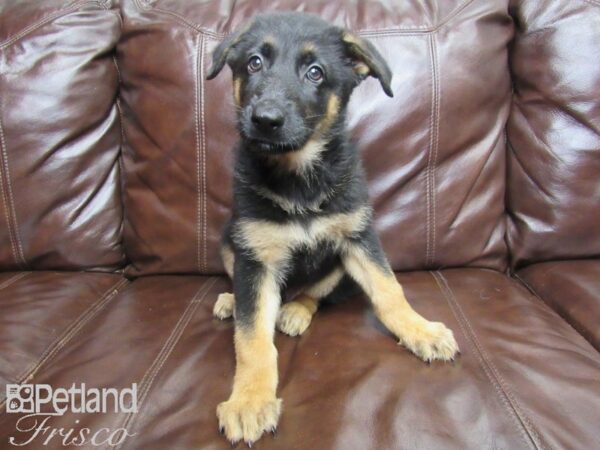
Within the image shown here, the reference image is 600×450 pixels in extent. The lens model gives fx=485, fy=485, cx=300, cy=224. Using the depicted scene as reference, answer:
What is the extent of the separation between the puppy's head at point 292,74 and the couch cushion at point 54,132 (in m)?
0.87

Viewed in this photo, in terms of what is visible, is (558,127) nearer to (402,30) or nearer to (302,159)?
(402,30)

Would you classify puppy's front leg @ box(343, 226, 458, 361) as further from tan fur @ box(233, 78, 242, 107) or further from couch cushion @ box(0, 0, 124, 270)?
couch cushion @ box(0, 0, 124, 270)

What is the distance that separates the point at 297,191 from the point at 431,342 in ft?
2.31

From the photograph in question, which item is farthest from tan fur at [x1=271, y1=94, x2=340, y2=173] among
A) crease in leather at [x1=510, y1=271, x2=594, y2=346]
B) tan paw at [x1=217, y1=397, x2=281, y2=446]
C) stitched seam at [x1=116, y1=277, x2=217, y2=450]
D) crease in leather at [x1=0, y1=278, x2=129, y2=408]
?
crease in leather at [x1=510, y1=271, x2=594, y2=346]

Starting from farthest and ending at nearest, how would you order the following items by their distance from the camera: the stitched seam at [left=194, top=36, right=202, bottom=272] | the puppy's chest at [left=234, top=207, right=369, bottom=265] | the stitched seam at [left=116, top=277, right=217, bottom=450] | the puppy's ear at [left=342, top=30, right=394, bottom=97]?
the stitched seam at [left=194, top=36, right=202, bottom=272], the puppy's chest at [left=234, top=207, right=369, bottom=265], the puppy's ear at [left=342, top=30, right=394, bottom=97], the stitched seam at [left=116, top=277, right=217, bottom=450]

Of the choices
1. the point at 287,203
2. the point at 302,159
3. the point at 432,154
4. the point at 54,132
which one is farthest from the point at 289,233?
the point at 54,132

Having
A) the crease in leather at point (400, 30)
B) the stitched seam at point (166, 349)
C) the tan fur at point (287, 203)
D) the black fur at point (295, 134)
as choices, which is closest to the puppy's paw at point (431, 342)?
the black fur at point (295, 134)

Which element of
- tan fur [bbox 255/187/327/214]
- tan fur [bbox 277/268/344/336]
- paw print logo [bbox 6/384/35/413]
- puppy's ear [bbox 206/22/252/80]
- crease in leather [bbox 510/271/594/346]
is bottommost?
crease in leather [bbox 510/271/594/346]

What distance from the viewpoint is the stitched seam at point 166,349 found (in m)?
1.41

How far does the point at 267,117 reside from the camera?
4.92 ft

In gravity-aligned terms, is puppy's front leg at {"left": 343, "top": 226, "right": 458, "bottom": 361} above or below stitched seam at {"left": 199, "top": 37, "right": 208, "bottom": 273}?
below

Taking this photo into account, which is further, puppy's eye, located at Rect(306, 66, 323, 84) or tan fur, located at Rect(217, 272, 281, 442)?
puppy's eye, located at Rect(306, 66, 323, 84)

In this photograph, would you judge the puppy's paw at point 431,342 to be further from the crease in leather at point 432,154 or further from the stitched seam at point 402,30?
the stitched seam at point 402,30

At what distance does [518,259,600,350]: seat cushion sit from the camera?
1.74 metres
